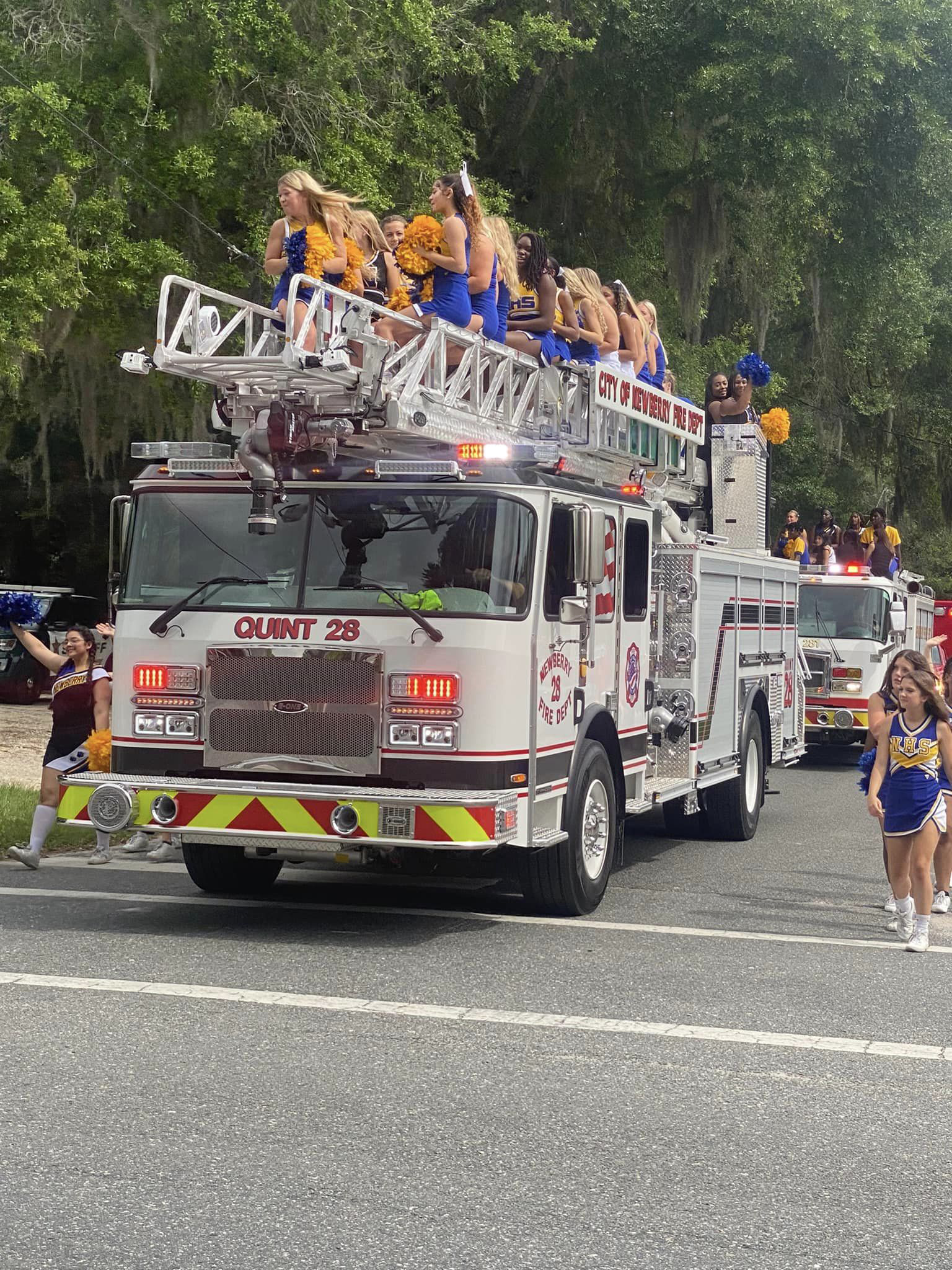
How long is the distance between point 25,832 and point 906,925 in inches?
240

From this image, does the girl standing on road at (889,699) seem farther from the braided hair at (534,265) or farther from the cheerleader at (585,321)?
the braided hair at (534,265)

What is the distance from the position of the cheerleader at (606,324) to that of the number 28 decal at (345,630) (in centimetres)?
356

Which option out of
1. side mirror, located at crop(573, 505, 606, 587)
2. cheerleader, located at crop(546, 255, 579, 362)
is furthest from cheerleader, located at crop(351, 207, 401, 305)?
side mirror, located at crop(573, 505, 606, 587)

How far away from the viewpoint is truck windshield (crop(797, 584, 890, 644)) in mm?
20141

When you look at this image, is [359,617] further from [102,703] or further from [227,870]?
[102,703]

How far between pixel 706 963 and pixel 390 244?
17.2ft

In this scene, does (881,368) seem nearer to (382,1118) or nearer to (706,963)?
(706,963)

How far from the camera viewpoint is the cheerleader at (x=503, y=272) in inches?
383

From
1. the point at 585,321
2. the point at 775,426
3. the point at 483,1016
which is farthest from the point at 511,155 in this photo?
the point at 483,1016

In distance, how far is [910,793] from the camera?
898 cm

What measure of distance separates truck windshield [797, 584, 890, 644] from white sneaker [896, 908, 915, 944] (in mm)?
11021

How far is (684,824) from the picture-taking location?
13797 mm

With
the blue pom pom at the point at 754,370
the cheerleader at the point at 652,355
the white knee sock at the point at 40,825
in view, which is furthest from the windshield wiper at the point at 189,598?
the blue pom pom at the point at 754,370

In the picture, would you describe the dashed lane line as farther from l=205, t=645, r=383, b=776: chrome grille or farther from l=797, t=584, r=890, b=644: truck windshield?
l=797, t=584, r=890, b=644: truck windshield
